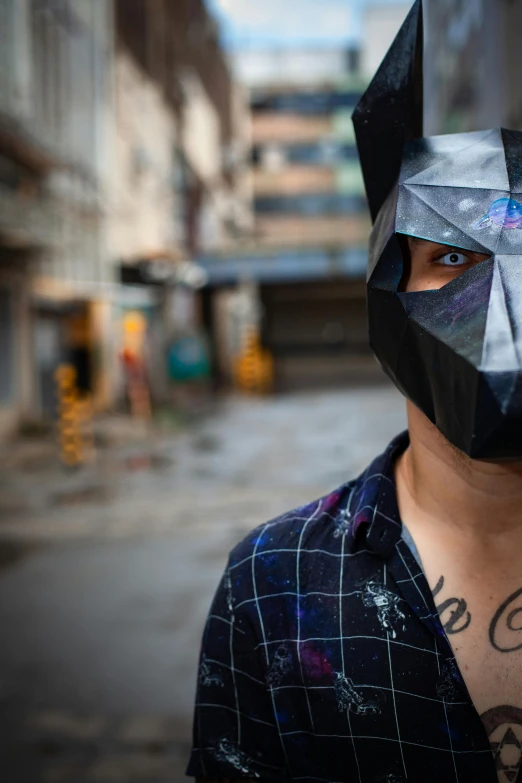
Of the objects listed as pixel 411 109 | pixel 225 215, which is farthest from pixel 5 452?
pixel 225 215

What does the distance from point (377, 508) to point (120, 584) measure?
385 cm

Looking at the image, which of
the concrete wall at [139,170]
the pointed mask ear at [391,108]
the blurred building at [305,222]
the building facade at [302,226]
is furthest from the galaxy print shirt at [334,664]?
the building facade at [302,226]

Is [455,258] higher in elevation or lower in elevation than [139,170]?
lower

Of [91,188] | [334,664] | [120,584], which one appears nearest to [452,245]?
[334,664]

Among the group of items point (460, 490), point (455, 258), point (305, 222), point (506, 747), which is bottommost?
point (506, 747)

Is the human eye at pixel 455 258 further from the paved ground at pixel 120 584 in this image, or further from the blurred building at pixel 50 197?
the blurred building at pixel 50 197

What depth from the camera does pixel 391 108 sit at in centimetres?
132

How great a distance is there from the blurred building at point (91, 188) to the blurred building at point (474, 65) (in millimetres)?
7389

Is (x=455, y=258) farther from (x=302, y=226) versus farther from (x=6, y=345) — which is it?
(x=302, y=226)

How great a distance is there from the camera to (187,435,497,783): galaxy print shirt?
109cm

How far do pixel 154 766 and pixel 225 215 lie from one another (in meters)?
33.0

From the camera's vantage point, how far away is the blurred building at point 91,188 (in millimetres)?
12148

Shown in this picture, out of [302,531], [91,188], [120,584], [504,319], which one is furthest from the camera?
[91,188]

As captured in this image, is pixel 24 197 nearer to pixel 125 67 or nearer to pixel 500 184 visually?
pixel 125 67
